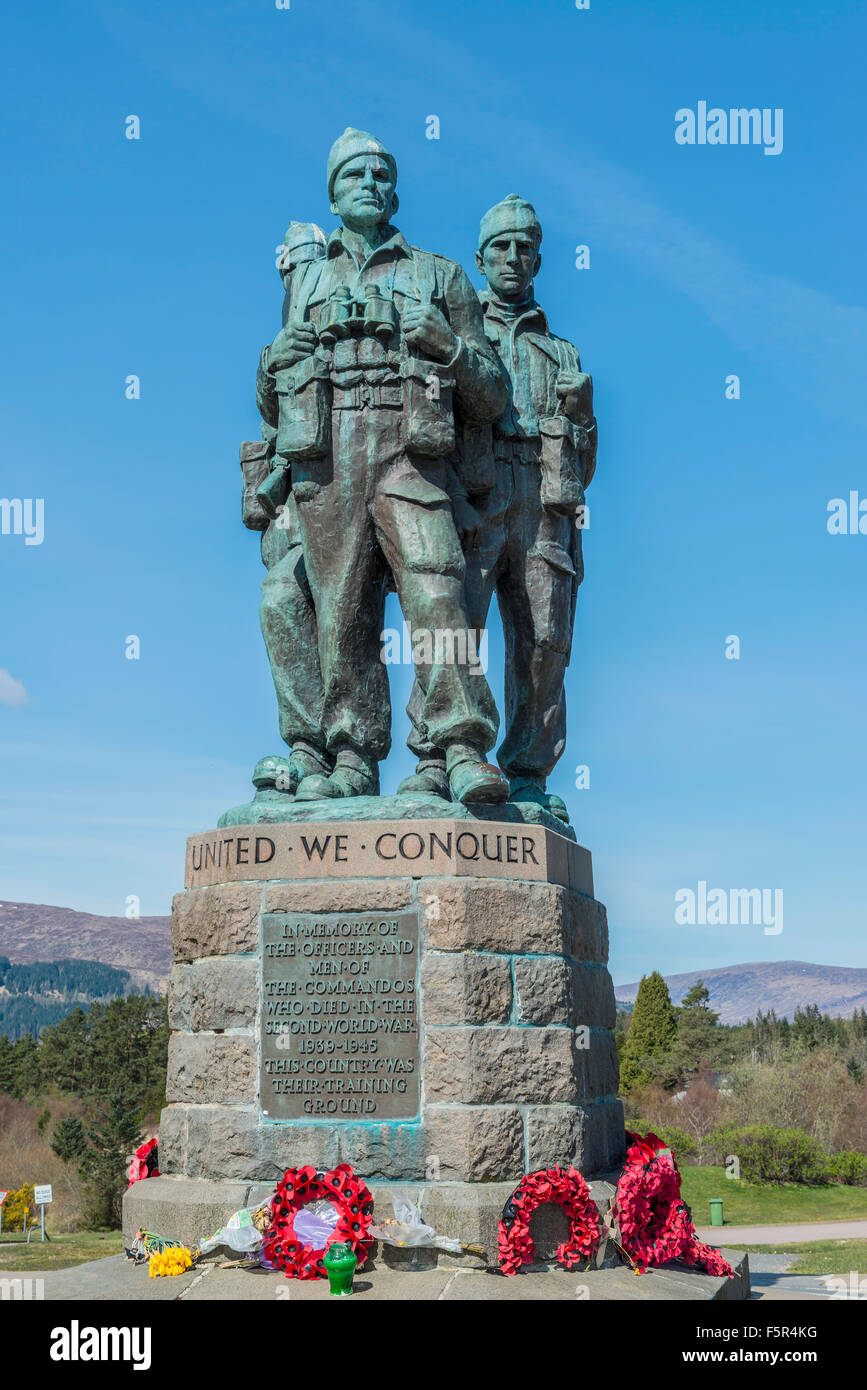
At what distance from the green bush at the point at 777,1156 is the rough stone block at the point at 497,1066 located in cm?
2227

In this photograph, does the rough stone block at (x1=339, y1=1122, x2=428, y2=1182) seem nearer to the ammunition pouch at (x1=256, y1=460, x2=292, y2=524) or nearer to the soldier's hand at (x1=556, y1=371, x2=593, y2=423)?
the ammunition pouch at (x1=256, y1=460, x2=292, y2=524)

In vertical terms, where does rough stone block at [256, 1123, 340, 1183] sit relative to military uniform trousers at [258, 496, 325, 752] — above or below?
below

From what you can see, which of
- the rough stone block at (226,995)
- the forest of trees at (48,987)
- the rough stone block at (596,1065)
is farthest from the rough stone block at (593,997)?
the forest of trees at (48,987)

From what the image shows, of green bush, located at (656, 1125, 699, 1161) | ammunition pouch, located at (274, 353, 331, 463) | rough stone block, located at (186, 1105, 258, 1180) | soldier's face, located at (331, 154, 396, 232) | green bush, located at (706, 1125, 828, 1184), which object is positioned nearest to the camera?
rough stone block, located at (186, 1105, 258, 1180)

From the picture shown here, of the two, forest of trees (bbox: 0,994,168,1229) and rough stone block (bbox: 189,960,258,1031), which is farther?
forest of trees (bbox: 0,994,168,1229)

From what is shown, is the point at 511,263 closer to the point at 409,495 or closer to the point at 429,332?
the point at 429,332

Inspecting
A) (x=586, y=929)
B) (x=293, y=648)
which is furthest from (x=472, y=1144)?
(x=293, y=648)

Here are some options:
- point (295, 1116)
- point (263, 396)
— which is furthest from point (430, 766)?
point (263, 396)

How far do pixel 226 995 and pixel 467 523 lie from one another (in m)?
2.65

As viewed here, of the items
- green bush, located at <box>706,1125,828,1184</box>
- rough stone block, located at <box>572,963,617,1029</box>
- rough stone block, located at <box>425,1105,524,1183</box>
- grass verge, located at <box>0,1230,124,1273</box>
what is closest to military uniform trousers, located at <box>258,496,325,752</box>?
rough stone block, located at <box>572,963,617,1029</box>

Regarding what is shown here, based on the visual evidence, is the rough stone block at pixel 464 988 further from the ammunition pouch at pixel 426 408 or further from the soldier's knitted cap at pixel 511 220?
the soldier's knitted cap at pixel 511 220

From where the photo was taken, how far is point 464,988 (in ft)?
19.0

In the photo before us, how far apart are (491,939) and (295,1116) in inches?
44.4

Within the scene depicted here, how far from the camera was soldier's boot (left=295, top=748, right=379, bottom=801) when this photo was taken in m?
6.56
